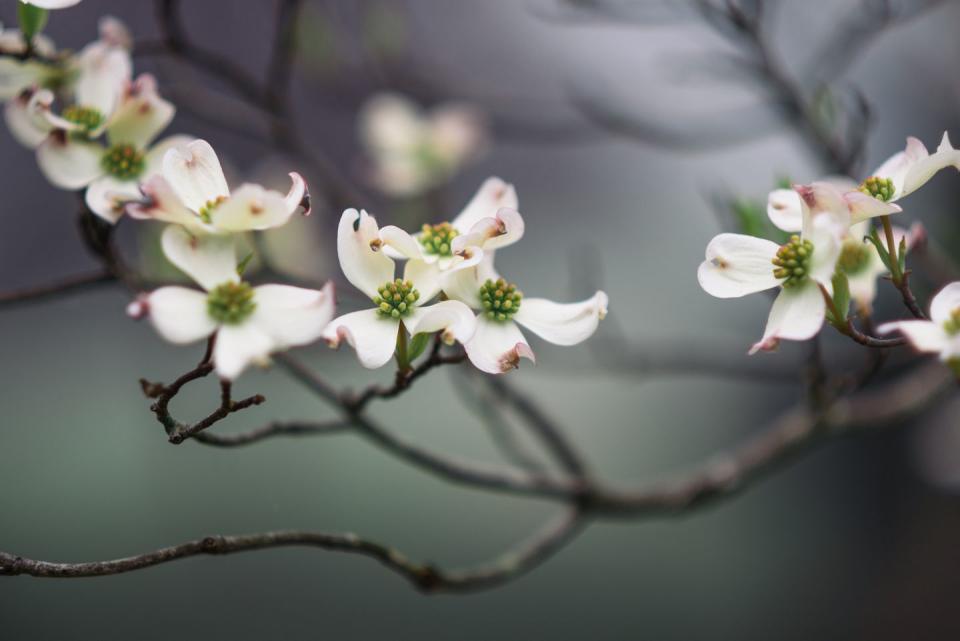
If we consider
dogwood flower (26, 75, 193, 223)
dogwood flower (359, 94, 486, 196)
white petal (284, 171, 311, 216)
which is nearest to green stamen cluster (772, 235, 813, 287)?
white petal (284, 171, 311, 216)

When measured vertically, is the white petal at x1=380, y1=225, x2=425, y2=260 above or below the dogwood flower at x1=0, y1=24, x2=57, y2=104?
above

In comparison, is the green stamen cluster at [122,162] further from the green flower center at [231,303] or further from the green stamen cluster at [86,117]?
the green flower center at [231,303]

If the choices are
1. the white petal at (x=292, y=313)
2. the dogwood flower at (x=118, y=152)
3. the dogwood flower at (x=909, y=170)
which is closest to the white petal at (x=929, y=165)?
the dogwood flower at (x=909, y=170)

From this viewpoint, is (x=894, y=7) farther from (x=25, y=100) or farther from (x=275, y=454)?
(x=275, y=454)

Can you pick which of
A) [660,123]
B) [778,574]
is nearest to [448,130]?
[660,123]

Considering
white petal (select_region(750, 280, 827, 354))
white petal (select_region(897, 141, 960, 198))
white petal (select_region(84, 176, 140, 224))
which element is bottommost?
white petal (select_region(84, 176, 140, 224))

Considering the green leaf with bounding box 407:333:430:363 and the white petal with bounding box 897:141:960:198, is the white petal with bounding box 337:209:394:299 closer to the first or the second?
the green leaf with bounding box 407:333:430:363

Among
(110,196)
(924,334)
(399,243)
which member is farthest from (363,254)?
(924,334)
